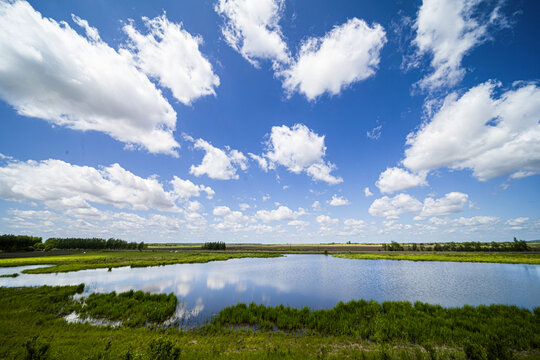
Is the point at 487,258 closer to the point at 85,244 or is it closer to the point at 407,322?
the point at 407,322

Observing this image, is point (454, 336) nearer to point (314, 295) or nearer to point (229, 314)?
point (314, 295)

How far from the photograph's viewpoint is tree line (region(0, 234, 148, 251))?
111m

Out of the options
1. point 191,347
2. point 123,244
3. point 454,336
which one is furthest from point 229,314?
point 123,244

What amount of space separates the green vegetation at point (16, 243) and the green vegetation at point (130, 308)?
488 feet

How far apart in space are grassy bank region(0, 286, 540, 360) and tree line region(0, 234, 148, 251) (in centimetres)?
14669

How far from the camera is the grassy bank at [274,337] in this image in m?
11.6

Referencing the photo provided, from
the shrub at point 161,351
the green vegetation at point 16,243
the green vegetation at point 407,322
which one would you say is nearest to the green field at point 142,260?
the green vegetation at point 16,243

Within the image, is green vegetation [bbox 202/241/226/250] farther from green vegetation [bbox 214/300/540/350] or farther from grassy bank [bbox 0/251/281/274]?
green vegetation [bbox 214/300/540/350]

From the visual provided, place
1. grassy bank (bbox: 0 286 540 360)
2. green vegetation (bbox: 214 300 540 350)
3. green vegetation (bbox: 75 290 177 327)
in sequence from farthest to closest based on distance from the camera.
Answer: green vegetation (bbox: 75 290 177 327) < green vegetation (bbox: 214 300 540 350) < grassy bank (bbox: 0 286 540 360)

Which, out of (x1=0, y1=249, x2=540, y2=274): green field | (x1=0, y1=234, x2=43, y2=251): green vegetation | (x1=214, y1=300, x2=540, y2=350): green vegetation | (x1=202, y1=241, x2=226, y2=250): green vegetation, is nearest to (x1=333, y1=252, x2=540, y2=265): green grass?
(x1=0, y1=249, x2=540, y2=274): green field

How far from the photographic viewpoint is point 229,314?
19.7 m

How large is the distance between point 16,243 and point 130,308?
522ft

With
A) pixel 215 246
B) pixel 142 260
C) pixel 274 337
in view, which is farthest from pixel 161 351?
pixel 215 246

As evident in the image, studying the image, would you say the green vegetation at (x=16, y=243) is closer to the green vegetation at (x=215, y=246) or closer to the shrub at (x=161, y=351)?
the green vegetation at (x=215, y=246)
